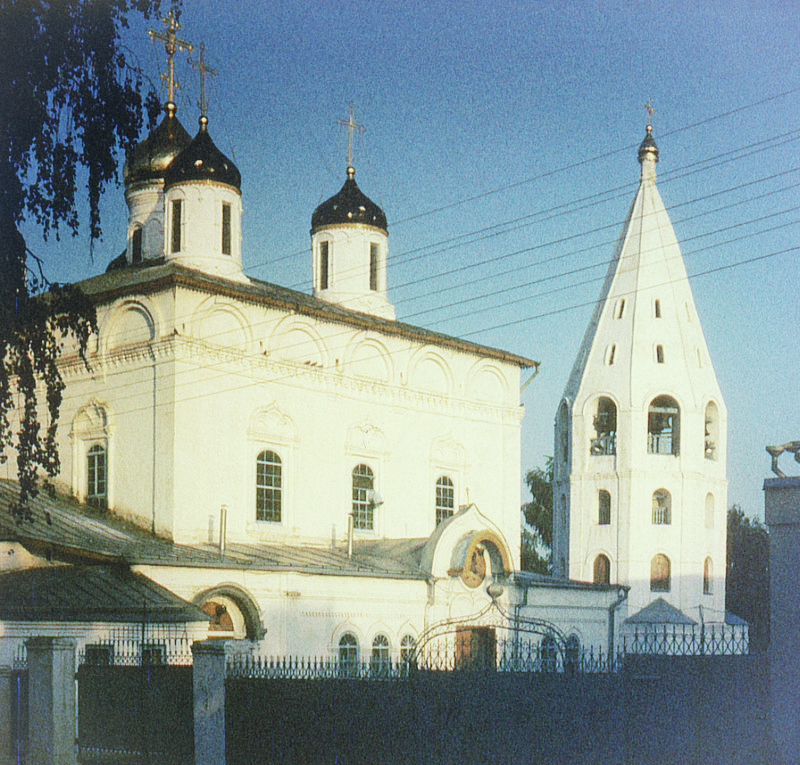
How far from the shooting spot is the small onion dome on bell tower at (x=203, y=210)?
81.5 ft

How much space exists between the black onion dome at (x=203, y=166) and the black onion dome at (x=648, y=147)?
58.3ft

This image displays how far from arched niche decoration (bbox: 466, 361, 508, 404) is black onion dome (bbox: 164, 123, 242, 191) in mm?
7157

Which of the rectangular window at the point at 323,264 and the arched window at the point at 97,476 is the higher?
the rectangular window at the point at 323,264

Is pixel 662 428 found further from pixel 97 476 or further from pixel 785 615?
pixel 785 615

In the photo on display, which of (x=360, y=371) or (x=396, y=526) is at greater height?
(x=360, y=371)

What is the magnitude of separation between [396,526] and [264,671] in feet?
47.9

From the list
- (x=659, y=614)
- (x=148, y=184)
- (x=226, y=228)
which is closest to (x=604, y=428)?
(x=659, y=614)

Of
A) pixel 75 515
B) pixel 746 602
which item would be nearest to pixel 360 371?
pixel 75 515

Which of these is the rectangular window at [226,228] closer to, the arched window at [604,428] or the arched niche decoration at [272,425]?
the arched niche decoration at [272,425]

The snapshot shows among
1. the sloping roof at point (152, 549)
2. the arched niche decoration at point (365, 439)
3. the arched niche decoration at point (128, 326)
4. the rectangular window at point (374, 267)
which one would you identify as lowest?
the sloping roof at point (152, 549)

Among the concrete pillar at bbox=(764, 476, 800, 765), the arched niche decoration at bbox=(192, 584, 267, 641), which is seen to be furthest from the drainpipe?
the concrete pillar at bbox=(764, 476, 800, 765)

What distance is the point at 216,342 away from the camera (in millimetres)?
22797

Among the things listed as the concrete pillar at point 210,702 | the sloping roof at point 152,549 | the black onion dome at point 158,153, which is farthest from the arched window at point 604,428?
the concrete pillar at point 210,702

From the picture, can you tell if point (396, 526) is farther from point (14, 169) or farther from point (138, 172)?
point (14, 169)
